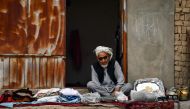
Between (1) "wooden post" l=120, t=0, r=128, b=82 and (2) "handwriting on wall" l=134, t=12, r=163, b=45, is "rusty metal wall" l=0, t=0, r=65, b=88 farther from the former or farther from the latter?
(2) "handwriting on wall" l=134, t=12, r=163, b=45

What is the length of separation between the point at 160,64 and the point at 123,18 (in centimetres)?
121

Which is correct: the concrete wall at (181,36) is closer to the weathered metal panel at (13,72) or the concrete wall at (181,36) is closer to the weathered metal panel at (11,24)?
the weathered metal panel at (11,24)

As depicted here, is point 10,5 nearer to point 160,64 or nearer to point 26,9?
point 26,9

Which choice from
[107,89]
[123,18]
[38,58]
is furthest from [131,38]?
[38,58]

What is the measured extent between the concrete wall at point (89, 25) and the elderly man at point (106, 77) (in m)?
4.45

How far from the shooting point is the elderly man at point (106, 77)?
9.61 m

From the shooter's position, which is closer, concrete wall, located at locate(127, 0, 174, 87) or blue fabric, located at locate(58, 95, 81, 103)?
blue fabric, located at locate(58, 95, 81, 103)

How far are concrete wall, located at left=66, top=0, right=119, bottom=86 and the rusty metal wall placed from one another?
427 centimetres

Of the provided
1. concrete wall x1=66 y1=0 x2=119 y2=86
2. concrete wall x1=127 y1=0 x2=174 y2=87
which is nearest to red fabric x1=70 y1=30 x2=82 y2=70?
concrete wall x1=66 y1=0 x2=119 y2=86

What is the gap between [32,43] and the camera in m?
9.90

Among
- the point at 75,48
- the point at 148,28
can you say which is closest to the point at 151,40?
the point at 148,28

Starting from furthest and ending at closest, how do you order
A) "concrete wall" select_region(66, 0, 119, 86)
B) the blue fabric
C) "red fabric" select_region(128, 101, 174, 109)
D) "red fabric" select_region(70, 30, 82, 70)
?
"concrete wall" select_region(66, 0, 119, 86), "red fabric" select_region(70, 30, 82, 70), the blue fabric, "red fabric" select_region(128, 101, 174, 109)

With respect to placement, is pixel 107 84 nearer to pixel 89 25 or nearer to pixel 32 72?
pixel 32 72

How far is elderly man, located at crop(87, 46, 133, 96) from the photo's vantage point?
31.5 feet
